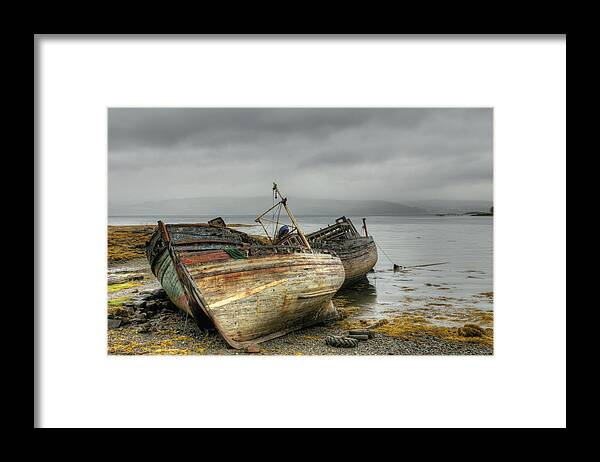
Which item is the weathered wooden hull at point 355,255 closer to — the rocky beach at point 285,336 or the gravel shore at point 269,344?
→ the rocky beach at point 285,336

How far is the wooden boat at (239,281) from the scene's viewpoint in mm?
6613

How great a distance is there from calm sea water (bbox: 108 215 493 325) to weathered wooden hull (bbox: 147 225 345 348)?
1.46 feet

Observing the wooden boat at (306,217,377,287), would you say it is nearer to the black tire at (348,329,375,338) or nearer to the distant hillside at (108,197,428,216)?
the distant hillside at (108,197,428,216)

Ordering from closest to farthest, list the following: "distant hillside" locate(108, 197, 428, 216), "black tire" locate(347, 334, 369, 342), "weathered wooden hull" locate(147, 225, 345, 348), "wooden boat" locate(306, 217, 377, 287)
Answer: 1. "weathered wooden hull" locate(147, 225, 345, 348)
2. "black tire" locate(347, 334, 369, 342)
3. "distant hillside" locate(108, 197, 428, 216)
4. "wooden boat" locate(306, 217, 377, 287)

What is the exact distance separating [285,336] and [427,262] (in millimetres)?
2637

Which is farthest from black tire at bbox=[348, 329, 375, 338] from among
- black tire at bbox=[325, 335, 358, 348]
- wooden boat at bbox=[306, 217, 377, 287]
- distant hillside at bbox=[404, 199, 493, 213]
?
wooden boat at bbox=[306, 217, 377, 287]

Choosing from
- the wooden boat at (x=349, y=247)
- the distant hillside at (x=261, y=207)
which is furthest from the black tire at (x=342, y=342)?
the wooden boat at (x=349, y=247)

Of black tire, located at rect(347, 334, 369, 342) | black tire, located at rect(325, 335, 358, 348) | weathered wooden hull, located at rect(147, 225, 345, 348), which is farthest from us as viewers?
black tire, located at rect(347, 334, 369, 342)

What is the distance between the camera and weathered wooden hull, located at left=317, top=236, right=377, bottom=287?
33.4 feet

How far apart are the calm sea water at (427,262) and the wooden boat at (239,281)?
413 millimetres

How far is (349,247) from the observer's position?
36.3 feet

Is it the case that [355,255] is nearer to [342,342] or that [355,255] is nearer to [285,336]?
[285,336]
